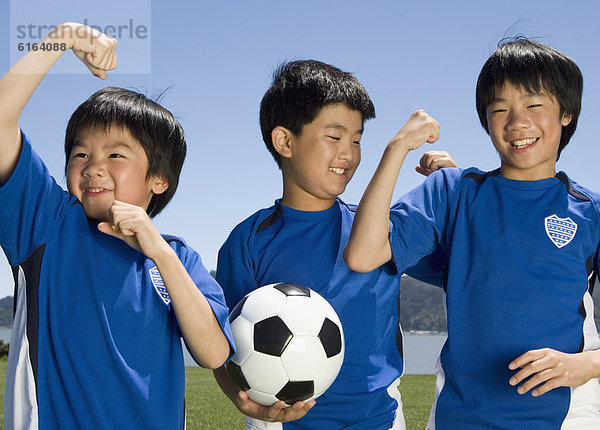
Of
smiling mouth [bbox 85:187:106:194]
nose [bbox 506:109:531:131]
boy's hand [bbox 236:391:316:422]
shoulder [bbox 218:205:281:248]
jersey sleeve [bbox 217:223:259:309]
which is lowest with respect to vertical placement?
boy's hand [bbox 236:391:316:422]

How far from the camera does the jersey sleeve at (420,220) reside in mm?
3303

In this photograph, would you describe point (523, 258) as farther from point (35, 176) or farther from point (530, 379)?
point (35, 176)

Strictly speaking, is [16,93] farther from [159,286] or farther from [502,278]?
[502,278]

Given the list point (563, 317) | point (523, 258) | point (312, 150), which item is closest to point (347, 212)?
point (312, 150)

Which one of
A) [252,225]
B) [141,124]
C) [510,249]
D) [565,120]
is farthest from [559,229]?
[141,124]

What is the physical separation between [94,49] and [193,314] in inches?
49.0

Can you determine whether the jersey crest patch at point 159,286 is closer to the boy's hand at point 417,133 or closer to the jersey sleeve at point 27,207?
the jersey sleeve at point 27,207

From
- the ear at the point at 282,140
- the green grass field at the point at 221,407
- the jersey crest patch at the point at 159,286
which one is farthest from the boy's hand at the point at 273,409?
the green grass field at the point at 221,407

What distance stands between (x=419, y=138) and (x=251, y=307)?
118 centimetres

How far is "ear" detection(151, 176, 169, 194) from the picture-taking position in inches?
128

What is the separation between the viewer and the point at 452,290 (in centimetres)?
326

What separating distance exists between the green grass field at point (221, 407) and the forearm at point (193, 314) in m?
6.52

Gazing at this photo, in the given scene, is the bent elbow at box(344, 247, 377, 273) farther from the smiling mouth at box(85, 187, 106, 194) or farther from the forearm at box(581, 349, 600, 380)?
the smiling mouth at box(85, 187, 106, 194)

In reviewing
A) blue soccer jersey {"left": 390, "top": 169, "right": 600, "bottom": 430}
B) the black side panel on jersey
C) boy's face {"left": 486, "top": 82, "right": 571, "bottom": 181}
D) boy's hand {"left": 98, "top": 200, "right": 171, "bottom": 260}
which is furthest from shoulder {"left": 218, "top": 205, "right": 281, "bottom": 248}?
boy's face {"left": 486, "top": 82, "right": 571, "bottom": 181}
